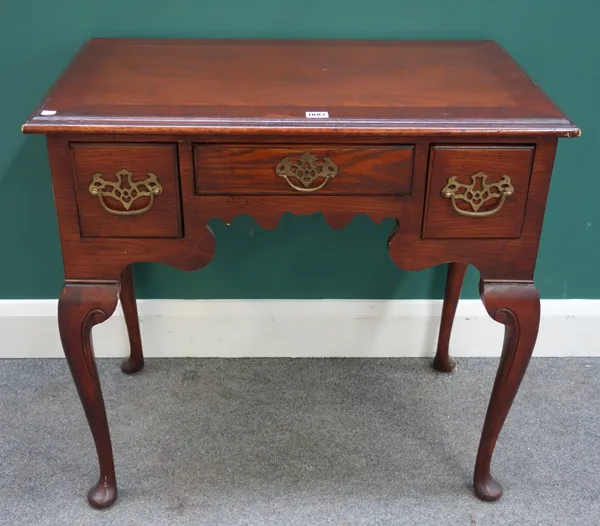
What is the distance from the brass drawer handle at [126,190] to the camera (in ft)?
4.06

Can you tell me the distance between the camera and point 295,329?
1.89 m

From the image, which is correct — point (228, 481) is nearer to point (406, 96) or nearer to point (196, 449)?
point (196, 449)

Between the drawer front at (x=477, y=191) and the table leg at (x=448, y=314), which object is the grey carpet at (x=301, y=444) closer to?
the table leg at (x=448, y=314)

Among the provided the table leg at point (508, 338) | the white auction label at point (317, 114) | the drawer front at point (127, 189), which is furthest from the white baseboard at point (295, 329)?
the white auction label at point (317, 114)

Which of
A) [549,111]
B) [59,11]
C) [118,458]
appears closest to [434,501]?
[118,458]

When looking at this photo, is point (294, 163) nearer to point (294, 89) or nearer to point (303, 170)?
point (303, 170)

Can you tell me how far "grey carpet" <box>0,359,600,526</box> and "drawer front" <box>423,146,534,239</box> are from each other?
1.90 feet

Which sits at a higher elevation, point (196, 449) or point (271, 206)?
point (271, 206)

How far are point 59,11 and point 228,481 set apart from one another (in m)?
1.01

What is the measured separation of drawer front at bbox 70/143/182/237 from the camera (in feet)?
4.01

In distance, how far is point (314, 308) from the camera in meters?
1.87

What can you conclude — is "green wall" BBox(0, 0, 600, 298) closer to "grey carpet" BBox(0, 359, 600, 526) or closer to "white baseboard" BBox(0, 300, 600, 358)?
"white baseboard" BBox(0, 300, 600, 358)

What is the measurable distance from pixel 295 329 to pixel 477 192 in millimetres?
753

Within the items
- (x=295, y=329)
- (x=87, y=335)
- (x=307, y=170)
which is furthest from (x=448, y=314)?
(x=87, y=335)
